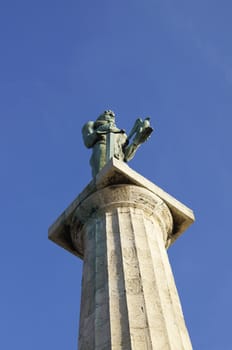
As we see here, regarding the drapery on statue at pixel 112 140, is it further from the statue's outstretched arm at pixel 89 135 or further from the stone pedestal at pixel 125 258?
the stone pedestal at pixel 125 258

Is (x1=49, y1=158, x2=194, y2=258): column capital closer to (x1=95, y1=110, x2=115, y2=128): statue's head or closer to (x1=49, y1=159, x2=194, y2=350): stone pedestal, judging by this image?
(x1=49, y1=159, x2=194, y2=350): stone pedestal

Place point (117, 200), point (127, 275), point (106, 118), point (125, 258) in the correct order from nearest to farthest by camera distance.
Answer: point (127, 275)
point (125, 258)
point (117, 200)
point (106, 118)

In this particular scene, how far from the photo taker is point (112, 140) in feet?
46.1

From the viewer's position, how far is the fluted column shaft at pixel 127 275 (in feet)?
27.6

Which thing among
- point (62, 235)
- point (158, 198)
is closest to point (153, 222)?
point (158, 198)

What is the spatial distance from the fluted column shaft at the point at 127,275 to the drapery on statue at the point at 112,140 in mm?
2099

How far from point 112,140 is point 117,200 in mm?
2953

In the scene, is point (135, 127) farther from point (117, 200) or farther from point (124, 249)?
point (124, 249)

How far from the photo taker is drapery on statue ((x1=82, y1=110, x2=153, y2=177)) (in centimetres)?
1368

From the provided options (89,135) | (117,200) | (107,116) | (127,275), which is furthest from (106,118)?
(127,275)

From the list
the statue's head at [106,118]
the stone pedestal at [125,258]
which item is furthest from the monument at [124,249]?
the statue's head at [106,118]

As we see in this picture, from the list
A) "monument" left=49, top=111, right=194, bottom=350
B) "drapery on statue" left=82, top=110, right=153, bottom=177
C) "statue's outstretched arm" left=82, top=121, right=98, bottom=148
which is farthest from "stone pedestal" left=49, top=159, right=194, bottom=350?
"statue's outstretched arm" left=82, top=121, right=98, bottom=148

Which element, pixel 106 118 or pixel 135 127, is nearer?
pixel 135 127

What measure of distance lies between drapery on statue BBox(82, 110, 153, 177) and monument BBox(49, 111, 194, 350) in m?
0.03
